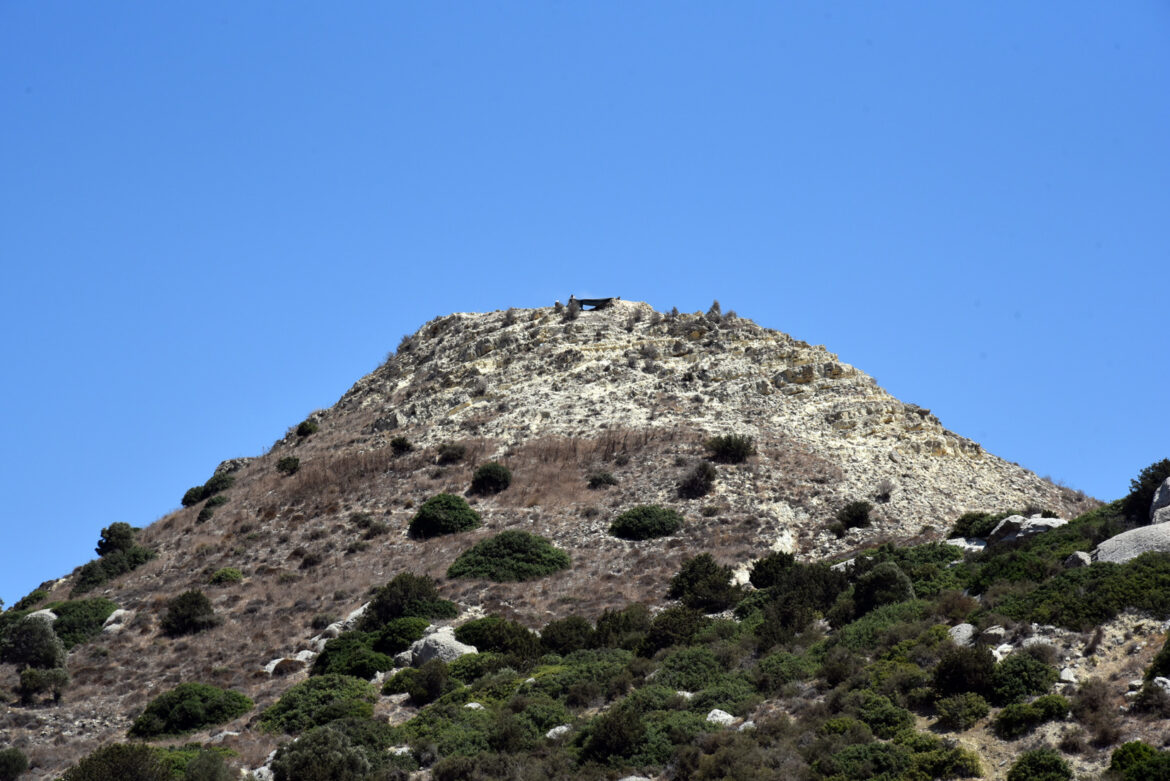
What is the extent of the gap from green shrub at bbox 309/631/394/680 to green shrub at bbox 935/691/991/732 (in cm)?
1813

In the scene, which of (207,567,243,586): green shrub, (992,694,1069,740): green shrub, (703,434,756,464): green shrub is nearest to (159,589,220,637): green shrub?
(207,567,243,586): green shrub

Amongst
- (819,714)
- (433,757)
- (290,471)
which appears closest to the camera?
(819,714)

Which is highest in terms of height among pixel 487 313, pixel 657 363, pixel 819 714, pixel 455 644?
pixel 487 313

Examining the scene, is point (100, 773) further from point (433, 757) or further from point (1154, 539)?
point (1154, 539)

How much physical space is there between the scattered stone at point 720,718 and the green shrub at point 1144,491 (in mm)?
14448

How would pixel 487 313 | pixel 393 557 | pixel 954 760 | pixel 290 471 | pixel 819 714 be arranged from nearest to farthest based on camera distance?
1. pixel 954 760
2. pixel 819 714
3. pixel 393 557
4. pixel 290 471
5. pixel 487 313

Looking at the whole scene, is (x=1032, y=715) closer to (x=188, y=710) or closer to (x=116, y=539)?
(x=188, y=710)

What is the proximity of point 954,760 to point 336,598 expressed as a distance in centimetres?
2647

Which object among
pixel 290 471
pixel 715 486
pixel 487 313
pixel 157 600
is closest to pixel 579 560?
pixel 715 486

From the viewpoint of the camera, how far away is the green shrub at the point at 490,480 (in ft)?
167

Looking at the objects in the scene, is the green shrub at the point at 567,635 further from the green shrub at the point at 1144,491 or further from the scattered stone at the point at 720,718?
the green shrub at the point at 1144,491

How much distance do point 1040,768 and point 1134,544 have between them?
10.3m

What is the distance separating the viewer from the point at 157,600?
145 ft

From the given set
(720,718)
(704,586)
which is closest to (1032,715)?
(720,718)
